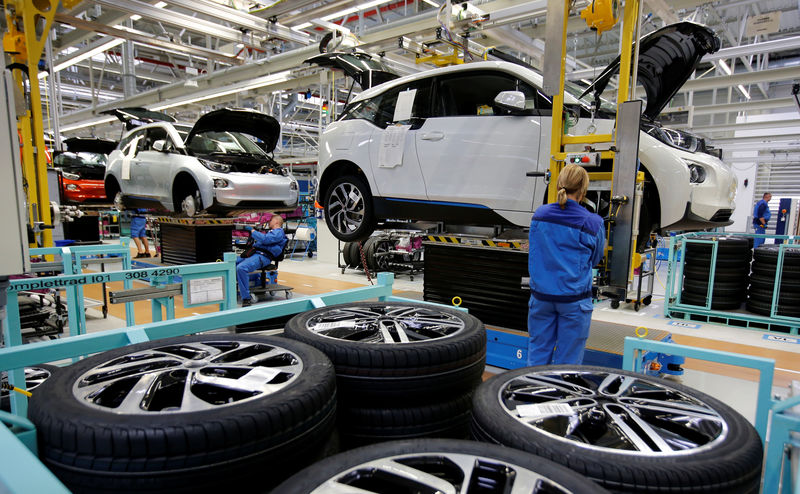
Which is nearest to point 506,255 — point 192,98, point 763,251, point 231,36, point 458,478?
point 458,478

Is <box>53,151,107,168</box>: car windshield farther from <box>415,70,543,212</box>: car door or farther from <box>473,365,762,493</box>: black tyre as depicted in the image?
<box>473,365,762,493</box>: black tyre

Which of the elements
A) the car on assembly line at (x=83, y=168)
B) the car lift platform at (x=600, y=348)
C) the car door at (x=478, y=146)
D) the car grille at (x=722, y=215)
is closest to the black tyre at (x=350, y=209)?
the car door at (x=478, y=146)

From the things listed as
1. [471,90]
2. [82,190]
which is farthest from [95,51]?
[471,90]

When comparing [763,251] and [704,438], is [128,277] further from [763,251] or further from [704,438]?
[763,251]

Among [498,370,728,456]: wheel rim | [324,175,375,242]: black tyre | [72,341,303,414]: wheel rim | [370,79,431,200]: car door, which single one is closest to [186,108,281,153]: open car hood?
[324,175,375,242]: black tyre

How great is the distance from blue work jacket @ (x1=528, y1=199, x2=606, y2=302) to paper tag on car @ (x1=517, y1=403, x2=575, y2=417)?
1829mm

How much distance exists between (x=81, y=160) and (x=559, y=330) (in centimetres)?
1296

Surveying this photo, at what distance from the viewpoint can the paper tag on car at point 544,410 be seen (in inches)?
44.8

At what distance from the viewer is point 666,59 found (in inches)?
154

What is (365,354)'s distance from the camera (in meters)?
1.32

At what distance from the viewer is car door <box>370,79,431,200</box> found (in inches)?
180

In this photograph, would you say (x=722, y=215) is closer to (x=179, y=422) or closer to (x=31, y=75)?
(x=179, y=422)

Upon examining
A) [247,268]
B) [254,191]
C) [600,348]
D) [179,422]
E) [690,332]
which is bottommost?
[690,332]

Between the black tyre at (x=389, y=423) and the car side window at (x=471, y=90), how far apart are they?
325 centimetres
